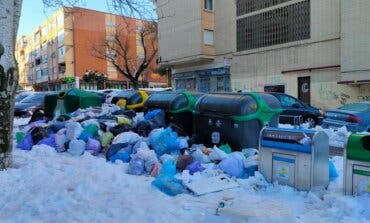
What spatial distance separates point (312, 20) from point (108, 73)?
45766 millimetres

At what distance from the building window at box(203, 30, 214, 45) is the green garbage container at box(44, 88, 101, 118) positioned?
65.6ft

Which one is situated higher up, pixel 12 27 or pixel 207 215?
pixel 12 27

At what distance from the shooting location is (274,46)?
3002 centimetres

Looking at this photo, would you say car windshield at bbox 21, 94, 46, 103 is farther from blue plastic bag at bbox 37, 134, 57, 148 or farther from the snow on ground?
the snow on ground

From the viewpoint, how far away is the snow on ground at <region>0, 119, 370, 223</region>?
4.84 meters

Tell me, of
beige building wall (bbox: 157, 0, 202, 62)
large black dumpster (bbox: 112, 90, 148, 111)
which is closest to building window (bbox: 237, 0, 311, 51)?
beige building wall (bbox: 157, 0, 202, 62)

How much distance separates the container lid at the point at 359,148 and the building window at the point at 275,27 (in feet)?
75.8

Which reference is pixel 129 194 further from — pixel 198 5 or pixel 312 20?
pixel 198 5

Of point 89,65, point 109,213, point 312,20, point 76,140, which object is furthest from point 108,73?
point 109,213

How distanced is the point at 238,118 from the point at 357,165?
10.6 feet

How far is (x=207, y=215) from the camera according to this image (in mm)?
4918

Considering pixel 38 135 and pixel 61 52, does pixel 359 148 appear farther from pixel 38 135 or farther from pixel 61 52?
pixel 61 52

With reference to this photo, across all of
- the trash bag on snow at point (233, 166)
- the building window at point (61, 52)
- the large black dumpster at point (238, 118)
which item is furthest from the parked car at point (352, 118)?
the building window at point (61, 52)

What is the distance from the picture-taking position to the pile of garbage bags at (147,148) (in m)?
6.86
